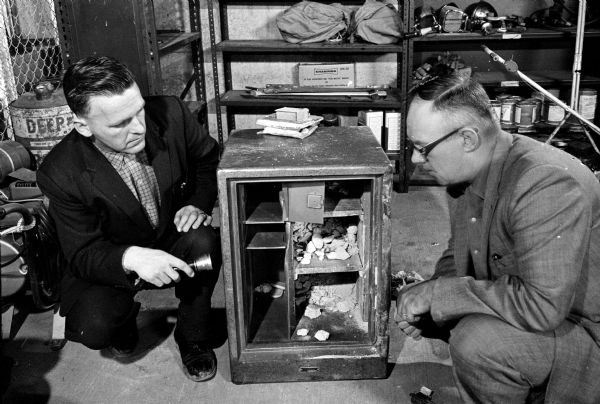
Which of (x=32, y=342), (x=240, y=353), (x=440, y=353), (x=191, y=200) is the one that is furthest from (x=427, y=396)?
(x=32, y=342)

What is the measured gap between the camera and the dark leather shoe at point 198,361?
261 cm

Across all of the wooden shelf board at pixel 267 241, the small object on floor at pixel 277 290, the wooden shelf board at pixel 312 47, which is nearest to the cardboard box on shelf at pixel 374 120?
the wooden shelf board at pixel 312 47

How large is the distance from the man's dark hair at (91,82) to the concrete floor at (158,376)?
1142mm

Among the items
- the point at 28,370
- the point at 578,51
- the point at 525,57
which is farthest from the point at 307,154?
the point at 525,57

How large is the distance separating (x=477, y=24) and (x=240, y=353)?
133 inches

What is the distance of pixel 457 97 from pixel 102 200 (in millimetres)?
1402

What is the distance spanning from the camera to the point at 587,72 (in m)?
5.12

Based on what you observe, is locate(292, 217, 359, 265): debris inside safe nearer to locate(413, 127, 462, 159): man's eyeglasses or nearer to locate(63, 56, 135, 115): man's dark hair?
locate(413, 127, 462, 159): man's eyeglasses

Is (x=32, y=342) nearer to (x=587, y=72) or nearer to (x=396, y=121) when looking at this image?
(x=396, y=121)

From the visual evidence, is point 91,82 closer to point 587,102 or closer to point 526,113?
point 526,113

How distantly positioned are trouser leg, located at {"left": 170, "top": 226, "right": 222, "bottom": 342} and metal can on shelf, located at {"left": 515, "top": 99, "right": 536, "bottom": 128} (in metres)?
3.12

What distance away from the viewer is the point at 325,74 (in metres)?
4.93

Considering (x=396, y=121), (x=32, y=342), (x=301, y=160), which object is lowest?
(x=32, y=342)

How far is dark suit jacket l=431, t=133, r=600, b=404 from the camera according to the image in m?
1.72
